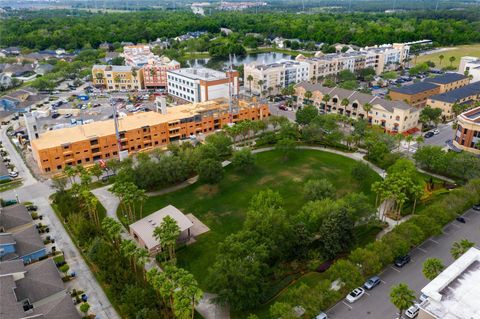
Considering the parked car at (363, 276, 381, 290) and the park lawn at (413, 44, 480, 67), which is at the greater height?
the park lawn at (413, 44, 480, 67)

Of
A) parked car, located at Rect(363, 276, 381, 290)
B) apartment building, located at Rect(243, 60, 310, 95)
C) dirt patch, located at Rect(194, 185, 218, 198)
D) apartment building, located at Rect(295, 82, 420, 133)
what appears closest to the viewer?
parked car, located at Rect(363, 276, 381, 290)

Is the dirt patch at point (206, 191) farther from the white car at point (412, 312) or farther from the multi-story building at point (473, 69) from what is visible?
the multi-story building at point (473, 69)

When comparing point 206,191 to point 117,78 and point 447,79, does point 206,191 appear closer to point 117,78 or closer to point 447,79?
point 117,78

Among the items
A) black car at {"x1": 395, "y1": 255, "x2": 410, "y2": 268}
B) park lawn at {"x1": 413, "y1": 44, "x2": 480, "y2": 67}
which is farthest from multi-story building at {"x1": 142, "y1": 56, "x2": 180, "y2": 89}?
park lawn at {"x1": 413, "y1": 44, "x2": 480, "y2": 67}

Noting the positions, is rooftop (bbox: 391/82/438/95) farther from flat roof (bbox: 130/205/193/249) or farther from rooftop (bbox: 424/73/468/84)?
flat roof (bbox: 130/205/193/249)

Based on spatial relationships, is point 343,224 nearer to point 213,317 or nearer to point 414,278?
point 414,278

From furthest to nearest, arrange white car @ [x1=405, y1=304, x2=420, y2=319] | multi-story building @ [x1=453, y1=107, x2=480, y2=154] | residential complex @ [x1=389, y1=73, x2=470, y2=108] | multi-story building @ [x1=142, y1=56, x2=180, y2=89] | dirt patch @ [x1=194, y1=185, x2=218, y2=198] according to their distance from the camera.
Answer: multi-story building @ [x1=142, y1=56, x2=180, y2=89], residential complex @ [x1=389, y1=73, x2=470, y2=108], multi-story building @ [x1=453, y1=107, x2=480, y2=154], dirt patch @ [x1=194, y1=185, x2=218, y2=198], white car @ [x1=405, y1=304, x2=420, y2=319]
